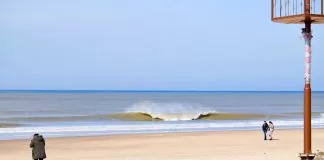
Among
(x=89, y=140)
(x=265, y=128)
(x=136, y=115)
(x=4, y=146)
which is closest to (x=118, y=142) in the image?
(x=89, y=140)

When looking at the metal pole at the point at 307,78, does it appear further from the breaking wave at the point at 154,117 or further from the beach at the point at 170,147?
the breaking wave at the point at 154,117

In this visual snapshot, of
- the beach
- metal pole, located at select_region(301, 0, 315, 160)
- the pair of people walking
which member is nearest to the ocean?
the beach

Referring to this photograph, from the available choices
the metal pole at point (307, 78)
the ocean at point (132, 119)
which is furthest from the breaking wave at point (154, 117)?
the metal pole at point (307, 78)

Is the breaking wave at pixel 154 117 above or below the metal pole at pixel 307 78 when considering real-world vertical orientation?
above

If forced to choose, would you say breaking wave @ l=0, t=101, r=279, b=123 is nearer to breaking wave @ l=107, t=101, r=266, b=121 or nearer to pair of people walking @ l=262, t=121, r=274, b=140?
breaking wave @ l=107, t=101, r=266, b=121

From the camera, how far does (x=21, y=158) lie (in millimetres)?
22922

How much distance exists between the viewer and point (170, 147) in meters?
26.8

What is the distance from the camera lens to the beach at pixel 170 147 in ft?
74.8

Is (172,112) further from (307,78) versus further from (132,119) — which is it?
(307,78)

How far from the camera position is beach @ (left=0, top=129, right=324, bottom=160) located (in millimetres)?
22812

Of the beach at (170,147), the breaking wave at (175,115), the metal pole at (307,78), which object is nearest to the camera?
the metal pole at (307,78)

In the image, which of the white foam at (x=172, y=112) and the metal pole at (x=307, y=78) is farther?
the white foam at (x=172, y=112)

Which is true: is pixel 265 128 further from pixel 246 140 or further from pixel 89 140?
pixel 89 140

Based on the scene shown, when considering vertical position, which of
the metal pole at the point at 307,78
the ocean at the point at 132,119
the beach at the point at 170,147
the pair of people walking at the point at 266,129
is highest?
the ocean at the point at 132,119
